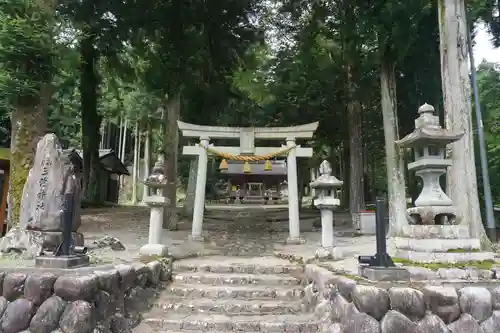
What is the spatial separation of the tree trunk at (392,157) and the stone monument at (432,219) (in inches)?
198

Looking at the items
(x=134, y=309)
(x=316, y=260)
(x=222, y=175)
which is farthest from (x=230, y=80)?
(x=222, y=175)

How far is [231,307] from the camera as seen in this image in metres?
5.57

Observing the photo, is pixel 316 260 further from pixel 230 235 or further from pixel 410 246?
pixel 230 235

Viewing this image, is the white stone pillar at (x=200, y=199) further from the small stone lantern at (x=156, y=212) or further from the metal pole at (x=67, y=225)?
the metal pole at (x=67, y=225)

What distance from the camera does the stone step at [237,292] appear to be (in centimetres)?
600

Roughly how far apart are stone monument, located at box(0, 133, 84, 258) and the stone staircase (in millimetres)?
1995

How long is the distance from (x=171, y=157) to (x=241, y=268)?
8828 mm

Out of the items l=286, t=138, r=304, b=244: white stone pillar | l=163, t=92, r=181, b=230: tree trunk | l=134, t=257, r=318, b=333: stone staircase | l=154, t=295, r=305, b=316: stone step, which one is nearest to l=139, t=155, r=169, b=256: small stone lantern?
l=134, t=257, r=318, b=333: stone staircase

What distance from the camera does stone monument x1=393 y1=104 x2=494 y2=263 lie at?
598cm

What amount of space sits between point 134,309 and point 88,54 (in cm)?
1622

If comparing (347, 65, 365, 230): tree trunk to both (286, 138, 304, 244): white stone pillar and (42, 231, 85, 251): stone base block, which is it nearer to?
(286, 138, 304, 244): white stone pillar

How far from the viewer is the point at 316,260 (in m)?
7.26

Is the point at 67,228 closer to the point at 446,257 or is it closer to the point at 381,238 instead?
the point at 381,238

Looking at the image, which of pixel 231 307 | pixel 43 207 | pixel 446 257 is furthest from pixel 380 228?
pixel 43 207
